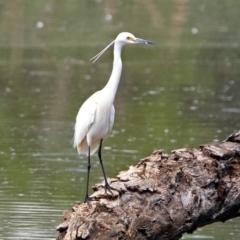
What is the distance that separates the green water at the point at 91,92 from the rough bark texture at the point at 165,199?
5.84ft

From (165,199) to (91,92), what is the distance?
11.2 metres

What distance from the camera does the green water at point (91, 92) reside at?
10281mm

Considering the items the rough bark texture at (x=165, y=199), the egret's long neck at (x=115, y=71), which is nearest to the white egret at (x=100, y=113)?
the egret's long neck at (x=115, y=71)

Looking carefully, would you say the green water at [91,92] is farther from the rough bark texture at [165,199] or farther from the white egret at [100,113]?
the rough bark texture at [165,199]

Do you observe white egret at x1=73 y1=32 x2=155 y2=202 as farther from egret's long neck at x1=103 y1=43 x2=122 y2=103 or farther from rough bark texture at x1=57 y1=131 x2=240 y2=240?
rough bark texture at x1=57 y1=131 x2=240 y2=240

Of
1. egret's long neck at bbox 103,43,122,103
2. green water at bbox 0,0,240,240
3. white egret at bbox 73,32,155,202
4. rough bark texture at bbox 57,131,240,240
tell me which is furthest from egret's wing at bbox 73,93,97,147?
green water at bbox 0,0,240,240

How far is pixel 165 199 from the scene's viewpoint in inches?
258

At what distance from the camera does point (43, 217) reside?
8.92m

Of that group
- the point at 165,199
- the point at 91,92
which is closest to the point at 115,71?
the point at 165,199

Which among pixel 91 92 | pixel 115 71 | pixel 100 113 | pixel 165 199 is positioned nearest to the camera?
pixel 165 199

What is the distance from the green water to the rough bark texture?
1.78 m

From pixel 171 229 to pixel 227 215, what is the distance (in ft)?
2.35

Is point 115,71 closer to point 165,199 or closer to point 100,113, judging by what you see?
point 100,113

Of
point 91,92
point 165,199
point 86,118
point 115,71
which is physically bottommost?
point 165,199
